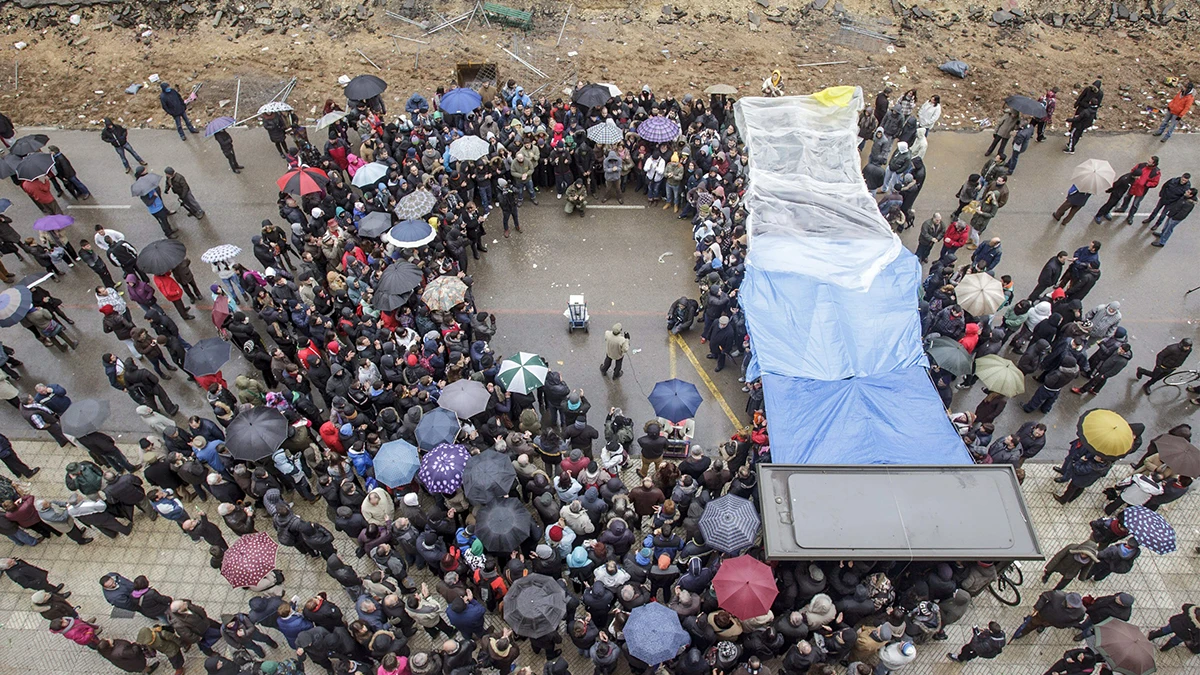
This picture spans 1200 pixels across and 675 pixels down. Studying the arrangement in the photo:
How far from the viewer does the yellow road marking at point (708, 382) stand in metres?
12.5

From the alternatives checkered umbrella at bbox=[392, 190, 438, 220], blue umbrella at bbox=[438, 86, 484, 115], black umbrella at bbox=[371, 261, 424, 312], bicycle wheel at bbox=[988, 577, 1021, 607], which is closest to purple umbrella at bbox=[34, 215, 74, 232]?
checkered umbrella at bbox=[392, 190, 438, 220]

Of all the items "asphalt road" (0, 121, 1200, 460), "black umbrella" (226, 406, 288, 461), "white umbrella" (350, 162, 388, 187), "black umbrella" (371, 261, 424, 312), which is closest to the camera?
"black umbrella" (226, 406, 288, 461)

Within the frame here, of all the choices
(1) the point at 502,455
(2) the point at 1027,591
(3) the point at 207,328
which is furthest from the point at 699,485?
(3) the point at 207,328

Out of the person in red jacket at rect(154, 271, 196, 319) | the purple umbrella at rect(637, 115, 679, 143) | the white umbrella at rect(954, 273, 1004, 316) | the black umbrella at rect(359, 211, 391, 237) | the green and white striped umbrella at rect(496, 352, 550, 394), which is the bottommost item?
the person in red jacket at rect(154, 271, 196, 319)

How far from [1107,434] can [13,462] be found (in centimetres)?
1607

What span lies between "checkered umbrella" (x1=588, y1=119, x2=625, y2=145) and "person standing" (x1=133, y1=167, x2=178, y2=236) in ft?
29.3

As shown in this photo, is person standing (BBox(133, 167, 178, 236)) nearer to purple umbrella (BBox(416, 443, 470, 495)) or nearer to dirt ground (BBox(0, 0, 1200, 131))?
dirt ground (BBox(0, 0, 1200, 131))

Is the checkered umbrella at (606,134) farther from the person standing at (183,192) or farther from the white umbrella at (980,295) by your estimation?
the person standing at (183,192)

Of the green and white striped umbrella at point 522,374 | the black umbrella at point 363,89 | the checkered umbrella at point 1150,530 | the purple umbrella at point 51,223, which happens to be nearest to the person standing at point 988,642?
the checkered umbrella at point 1150,530

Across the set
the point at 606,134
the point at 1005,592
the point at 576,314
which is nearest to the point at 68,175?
the point at 606,134

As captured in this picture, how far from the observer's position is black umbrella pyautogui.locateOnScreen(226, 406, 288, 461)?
973cm

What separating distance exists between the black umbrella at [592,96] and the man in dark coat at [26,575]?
507 inches

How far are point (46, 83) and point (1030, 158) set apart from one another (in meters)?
25.9

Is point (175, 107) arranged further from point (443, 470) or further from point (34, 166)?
point (443, 470)
